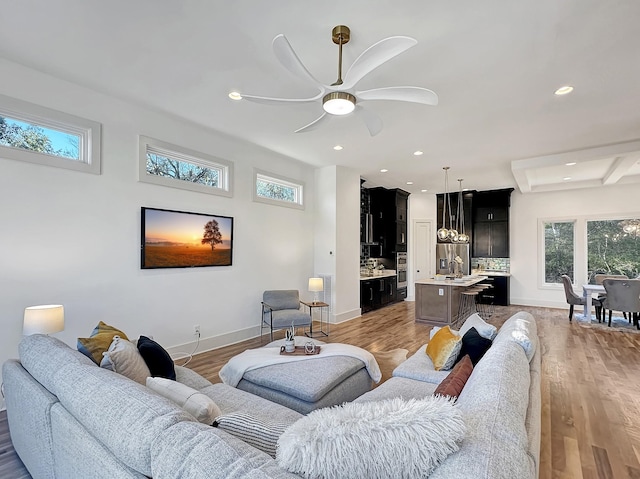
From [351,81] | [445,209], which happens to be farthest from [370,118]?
[445,209]

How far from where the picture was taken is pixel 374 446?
901 millimetres

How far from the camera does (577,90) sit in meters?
3.29

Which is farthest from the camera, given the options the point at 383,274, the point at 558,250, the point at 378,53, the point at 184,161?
the point at 383,274

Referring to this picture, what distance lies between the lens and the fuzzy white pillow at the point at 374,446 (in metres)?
0.88

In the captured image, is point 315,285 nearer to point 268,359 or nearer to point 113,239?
point 268,359

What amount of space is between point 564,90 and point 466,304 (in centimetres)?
478

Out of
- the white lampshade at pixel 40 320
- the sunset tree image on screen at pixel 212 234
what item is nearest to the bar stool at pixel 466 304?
the sunset tree image on screen at pixel 212 234

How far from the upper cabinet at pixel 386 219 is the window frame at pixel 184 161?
4519mm

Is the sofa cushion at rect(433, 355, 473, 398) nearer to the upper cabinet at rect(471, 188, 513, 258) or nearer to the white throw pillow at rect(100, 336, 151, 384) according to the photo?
the white throw pillow at rect(100, 336, 151, 384)

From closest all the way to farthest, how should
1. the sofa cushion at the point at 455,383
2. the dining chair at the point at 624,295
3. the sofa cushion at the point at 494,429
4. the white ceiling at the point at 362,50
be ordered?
1. the sofa cushion at the point at 494,429
2. the sofa cushion at the point at 455,383
3. the white ceiling at the point at 362,50
4. the dining chair at the point at 624,295

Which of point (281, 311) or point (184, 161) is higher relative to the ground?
point (184, 161)

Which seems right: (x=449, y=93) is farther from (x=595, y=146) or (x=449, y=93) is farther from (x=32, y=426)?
(x=32, y=426)

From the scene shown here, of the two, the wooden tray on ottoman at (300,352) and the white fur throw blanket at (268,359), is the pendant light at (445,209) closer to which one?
the white fur throw blanket at (268,359)

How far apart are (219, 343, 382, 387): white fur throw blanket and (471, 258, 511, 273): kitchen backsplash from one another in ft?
23.9
